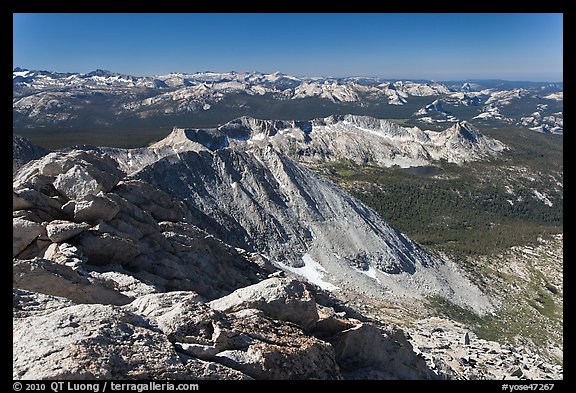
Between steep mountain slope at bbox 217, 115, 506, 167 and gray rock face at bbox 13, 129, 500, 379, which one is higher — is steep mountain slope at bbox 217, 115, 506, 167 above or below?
below

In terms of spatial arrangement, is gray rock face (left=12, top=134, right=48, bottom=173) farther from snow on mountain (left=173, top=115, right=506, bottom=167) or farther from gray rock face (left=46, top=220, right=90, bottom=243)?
snow on mountain (left=173, top=115, right=506, bottom=167)

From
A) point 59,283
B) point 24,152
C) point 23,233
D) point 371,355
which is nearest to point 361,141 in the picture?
point 24,152

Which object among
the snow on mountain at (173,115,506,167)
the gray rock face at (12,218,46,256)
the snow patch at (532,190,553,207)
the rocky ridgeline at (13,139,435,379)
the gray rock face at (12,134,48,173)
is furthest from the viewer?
the snow on mountain at (173,115,506,167)

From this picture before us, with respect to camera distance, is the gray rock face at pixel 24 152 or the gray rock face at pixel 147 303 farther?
the gray rock face at pixel 24 152

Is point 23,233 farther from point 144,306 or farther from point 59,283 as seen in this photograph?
point 144,306

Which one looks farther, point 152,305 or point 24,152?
point 24,152

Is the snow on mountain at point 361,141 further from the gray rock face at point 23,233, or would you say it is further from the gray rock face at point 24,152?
the gray rock face at point 23,233

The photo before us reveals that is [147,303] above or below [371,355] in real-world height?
above

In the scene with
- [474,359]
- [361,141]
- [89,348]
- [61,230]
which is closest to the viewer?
[89,348]

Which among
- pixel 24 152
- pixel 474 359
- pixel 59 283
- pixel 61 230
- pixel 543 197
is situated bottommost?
pixel 543 197

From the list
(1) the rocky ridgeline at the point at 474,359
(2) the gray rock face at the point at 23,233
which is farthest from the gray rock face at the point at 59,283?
(1) the rocky ridgeline at the point at 474,359

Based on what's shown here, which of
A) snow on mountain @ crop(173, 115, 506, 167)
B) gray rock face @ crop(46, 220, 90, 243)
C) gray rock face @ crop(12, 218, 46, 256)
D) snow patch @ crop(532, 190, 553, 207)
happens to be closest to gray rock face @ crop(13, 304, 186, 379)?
gray rock face @ crop(12, 218, 46, 256)
